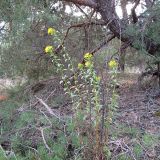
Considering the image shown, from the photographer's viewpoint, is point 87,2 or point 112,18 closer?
point 87,2

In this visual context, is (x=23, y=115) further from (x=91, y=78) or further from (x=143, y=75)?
(x=143, y=75)

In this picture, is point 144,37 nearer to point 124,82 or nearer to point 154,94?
point 154,94

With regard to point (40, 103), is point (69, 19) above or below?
above

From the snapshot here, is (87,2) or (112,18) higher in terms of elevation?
(87,2)

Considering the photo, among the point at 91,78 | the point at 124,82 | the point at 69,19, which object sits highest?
the point at 69,19

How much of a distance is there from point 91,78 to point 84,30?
4.71 m

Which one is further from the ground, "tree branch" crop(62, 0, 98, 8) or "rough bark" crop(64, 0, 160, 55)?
"tree branch" crop(62, 0, 98, 8)

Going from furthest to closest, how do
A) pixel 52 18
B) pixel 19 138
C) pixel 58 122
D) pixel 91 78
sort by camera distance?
1. pixel 52 18
2. pixel 58 122
3. pixel 19 138
4. pixel 91 78

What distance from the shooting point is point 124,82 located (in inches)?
372

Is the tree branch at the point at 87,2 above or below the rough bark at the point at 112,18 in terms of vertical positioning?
above

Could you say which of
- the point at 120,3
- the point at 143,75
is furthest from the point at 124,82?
the point at 120,3

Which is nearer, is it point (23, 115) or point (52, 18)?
point (23, 115)

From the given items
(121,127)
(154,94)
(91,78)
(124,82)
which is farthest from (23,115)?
(124,82)

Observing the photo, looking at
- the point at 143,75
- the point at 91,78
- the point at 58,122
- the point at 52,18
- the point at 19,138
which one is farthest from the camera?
the point at 143,75
